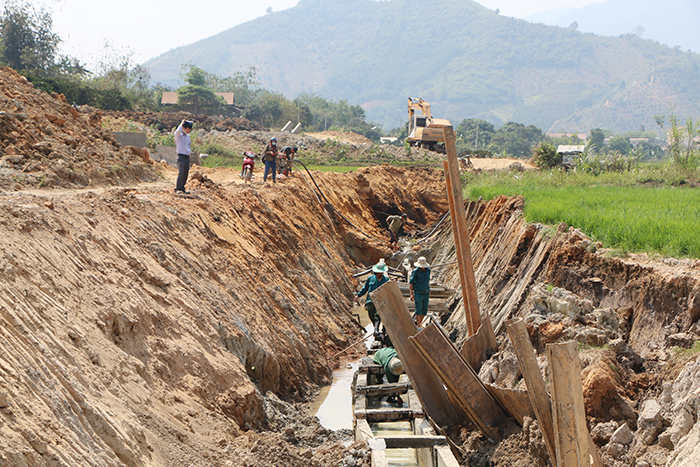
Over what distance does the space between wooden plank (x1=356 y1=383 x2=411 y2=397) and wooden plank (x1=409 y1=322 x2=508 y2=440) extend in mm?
2051

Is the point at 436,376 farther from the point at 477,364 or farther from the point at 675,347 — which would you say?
the point at 675,347

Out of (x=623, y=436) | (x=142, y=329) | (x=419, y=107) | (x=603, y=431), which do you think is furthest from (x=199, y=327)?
(x=419, y=107)

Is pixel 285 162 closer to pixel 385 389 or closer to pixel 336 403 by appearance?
pixel 336 403

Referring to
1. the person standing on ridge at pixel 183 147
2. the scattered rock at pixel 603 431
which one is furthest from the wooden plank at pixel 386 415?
the person standing on ridge at pixel 183 147

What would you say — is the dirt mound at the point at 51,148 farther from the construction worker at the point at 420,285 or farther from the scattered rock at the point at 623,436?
the scattered rock at the point at 623,436

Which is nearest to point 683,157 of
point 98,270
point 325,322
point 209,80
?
point 325,322

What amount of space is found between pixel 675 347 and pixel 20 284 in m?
6.74

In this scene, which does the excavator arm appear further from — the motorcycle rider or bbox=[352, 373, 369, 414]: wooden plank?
bbox=[352, 373, 369, 414]: wooden plank

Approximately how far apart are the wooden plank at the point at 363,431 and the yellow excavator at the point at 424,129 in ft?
115

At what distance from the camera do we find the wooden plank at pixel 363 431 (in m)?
7.17

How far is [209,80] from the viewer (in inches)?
3819

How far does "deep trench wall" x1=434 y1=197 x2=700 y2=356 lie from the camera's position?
6402 millimetres

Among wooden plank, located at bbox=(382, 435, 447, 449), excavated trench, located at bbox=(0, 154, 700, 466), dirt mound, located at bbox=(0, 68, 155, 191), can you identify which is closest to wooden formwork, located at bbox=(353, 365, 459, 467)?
wooden plank, located at bbox=(382, 435, 447, 449)

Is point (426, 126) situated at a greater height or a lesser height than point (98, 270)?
greater
